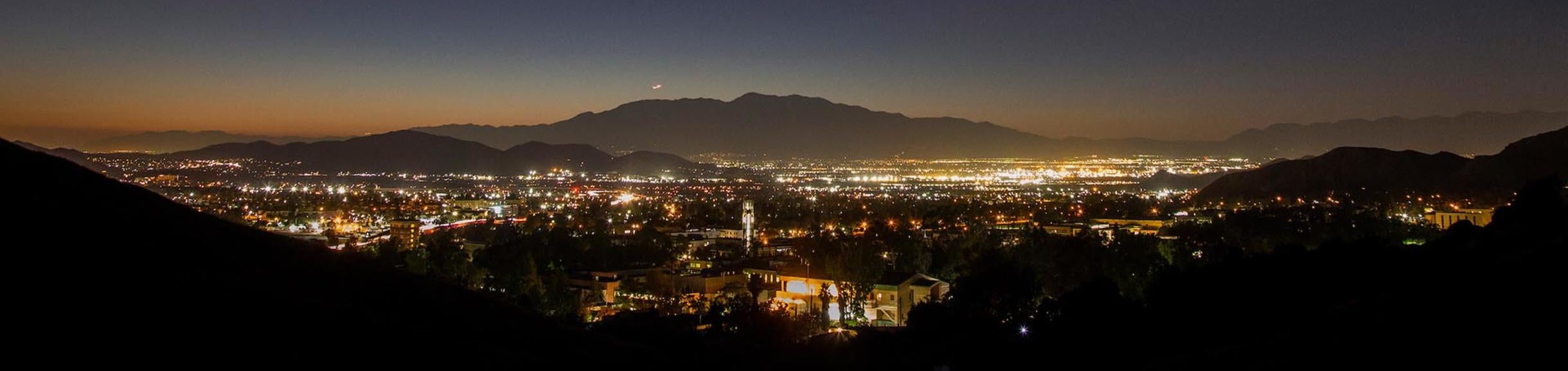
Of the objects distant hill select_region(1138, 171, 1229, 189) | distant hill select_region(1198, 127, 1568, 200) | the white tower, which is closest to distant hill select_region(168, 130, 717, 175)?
distant hill select_region(1138, 171, 1229, 189)

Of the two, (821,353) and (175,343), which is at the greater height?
(175,343)

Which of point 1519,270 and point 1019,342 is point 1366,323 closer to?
point 1519,270

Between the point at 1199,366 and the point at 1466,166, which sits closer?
the point at 1199,366

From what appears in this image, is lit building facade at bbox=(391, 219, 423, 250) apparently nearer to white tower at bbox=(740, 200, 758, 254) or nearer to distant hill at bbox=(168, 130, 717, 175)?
white tower at bbox=(740, 200, 758, 254)

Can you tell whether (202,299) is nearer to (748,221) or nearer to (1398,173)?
(748,221)

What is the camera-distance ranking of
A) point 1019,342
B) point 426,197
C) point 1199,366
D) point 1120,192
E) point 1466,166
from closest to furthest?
point 1199,366, point 1019,342, point 1466,166, point 426,197, point 1120,192

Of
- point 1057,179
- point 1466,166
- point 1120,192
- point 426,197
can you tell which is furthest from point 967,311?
point 1057,179

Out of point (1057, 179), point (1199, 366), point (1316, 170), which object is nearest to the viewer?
point (1199, 366)

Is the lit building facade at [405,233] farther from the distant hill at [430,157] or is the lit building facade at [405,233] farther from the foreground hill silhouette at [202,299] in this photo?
the distant hill at [430,157]

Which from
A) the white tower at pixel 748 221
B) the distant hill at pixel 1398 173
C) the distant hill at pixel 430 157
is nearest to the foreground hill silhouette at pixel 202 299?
the white tower at pixel 748 221
